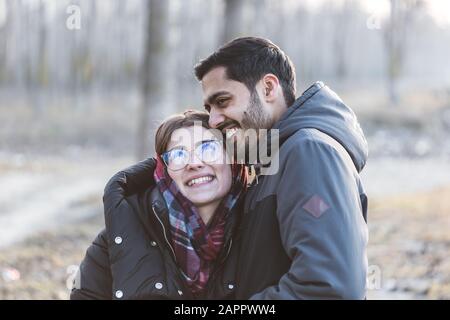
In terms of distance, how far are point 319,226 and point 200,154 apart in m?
0.70

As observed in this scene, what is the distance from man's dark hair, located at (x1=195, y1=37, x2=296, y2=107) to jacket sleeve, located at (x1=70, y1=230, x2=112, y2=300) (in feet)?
2.88

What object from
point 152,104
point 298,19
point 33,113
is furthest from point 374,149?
point 298,19

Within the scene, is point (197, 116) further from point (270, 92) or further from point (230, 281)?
point (230, 281)

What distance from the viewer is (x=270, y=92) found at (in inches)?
102

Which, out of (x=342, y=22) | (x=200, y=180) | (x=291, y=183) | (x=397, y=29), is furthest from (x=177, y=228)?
(x=342, y=22)

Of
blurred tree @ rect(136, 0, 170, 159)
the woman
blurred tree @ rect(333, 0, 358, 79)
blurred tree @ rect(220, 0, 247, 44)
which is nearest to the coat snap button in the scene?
the woman

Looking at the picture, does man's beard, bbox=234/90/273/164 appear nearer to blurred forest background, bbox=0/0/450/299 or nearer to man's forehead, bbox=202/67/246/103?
man's forehead, bbox=202/67/246/103

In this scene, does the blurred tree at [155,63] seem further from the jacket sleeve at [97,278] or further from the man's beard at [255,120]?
the man's beard at [255,120]

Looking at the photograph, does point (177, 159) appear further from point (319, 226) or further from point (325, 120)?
point (319, 226)

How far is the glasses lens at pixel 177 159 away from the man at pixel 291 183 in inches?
7.0

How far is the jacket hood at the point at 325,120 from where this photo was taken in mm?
2334

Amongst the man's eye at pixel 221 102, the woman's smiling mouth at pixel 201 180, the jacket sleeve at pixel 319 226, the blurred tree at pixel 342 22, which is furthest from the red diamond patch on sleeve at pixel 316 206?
the blurred tree at pixel 342 22

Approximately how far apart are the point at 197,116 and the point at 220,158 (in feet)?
0.82

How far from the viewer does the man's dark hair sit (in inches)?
101
